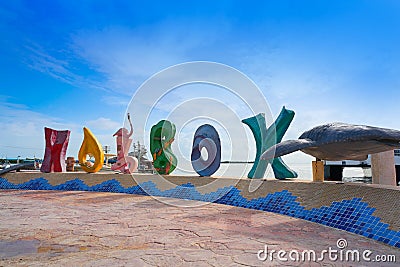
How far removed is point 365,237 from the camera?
489 cm

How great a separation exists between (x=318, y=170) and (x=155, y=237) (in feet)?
17.3

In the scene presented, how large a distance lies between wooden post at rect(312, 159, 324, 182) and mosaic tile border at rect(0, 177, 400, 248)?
1.06 m

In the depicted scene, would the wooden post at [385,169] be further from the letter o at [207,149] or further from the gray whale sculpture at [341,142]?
the letter o at [207,149]

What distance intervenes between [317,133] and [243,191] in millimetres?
2737

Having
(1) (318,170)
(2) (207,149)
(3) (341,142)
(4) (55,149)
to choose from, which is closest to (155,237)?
(3) (341,142)

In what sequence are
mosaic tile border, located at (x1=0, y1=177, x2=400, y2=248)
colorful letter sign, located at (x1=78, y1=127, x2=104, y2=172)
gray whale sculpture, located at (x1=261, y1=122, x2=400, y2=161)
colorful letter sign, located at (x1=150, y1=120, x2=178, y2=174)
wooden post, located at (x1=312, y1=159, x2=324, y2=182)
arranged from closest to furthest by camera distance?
mosaic tile border, located at (x1=0, y1=177, x2=400, y2=248)
gray whale sculpture, located at (x1=261, y1=122, x2=400, y2=161)
wooden post, located at (x1=312, y1=159, x2=324, y2=182)
colorful letter sign, located at (x1=150, y1=120, x2=178, y2=174)
colorful letter sign, located at (x1=78, y1=127, x2=104, y2=172)

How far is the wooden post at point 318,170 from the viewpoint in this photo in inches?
321

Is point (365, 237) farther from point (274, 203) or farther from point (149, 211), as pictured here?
point (149, 211)

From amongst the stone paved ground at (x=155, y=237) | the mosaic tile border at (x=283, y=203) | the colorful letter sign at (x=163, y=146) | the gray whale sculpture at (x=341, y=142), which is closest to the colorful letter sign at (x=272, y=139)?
the mosaic tile border at (x=283, y=203)

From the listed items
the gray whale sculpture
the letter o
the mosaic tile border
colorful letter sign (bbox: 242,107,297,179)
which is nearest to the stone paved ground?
the mosaic tile border

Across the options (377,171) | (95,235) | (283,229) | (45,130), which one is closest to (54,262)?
(95,235)

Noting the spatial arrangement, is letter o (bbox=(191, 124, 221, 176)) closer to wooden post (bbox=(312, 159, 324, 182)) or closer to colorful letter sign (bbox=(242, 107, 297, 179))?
colorful letter sign (bbox=(242, 107, 297, 179))

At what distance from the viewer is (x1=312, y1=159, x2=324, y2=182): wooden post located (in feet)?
26.7

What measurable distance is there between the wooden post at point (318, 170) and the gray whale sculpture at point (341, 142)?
57 centimetres
